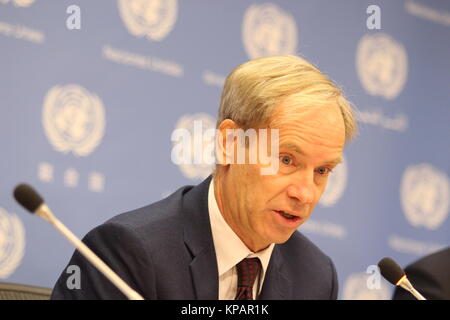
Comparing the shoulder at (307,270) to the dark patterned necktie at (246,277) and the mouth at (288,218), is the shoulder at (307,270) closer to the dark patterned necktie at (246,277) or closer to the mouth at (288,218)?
the dark patterned necktie at (246,277)

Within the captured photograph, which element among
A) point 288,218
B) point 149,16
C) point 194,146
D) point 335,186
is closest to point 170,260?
point 288,218

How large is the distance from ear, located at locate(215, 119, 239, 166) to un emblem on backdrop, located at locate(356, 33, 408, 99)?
226 cm

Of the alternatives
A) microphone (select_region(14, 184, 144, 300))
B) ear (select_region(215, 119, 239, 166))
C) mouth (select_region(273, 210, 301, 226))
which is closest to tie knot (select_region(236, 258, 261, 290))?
mouth (select_region(273, 210, 301, 226))

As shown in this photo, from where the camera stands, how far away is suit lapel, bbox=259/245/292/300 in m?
2.57

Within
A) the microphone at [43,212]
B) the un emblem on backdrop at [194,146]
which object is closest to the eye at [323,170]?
the microphone at [43,212]

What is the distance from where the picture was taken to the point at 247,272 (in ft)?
8.31

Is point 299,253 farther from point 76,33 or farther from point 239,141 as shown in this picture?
point 76,33

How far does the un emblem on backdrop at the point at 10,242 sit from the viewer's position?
129 inches

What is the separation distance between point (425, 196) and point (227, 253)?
2636mm

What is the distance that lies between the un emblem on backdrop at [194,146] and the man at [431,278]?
128 centimetres

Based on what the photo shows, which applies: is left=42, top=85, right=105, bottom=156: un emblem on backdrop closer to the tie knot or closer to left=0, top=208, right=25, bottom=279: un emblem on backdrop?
left=0, top=208, right=25, bottom=279: un emblem on backdrop

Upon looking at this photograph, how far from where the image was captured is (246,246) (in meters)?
2.58

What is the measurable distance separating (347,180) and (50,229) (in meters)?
1.85

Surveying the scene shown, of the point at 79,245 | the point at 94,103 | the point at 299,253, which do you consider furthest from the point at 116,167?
the point at 79,245
